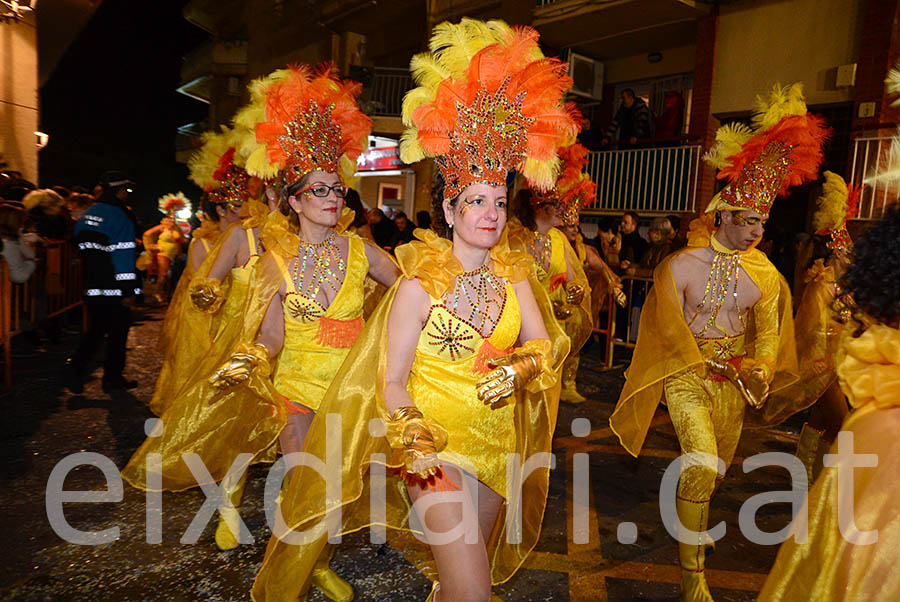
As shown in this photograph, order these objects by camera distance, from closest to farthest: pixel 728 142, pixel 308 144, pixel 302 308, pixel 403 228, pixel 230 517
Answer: pixel 302 308, pixel 308 144, pixel 230 517, pixel 728 142, pixel 403 228

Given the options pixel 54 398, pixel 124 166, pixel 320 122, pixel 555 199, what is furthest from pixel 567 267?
pixel 124 166

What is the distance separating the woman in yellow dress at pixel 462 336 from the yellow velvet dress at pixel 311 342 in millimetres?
Result: 661

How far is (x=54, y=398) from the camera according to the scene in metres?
6.79

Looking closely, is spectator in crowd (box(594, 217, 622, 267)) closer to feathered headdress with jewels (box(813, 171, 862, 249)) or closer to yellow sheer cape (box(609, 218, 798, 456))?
feathered headdress with jewels (box(813, 171, 862, 249))

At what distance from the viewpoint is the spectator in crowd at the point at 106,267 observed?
6.79 m

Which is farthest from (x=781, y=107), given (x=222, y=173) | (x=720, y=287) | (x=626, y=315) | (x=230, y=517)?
(x=626, y=315)

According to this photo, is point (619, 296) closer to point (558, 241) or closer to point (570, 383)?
point (558, 241)

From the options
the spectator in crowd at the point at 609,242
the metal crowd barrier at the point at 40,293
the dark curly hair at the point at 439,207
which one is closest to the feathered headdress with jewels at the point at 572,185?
the spectator in crowd at the point at 609,242

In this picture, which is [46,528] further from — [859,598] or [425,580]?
[859,598]

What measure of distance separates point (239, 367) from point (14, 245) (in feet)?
18.7

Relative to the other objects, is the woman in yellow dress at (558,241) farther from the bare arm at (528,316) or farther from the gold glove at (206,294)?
the bare arm at (528,316)

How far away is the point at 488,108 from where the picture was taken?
248cm

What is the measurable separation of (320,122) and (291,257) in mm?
787

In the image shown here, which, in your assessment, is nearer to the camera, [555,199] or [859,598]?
[859,598]
